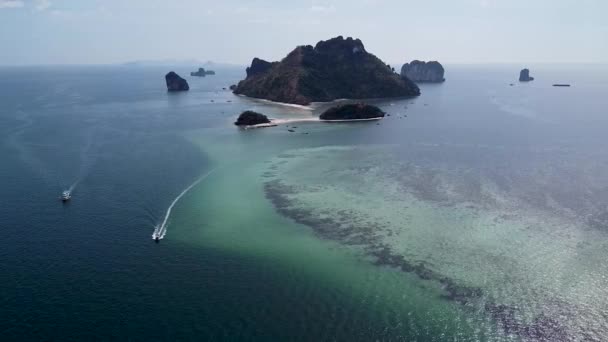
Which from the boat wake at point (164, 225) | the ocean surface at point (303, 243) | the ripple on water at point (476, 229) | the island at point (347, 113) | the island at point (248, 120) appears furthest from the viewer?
the island at point (347, 113)

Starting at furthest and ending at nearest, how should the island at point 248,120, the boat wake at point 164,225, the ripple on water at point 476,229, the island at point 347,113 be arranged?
the island at point 347,113 < the island at point 248,120 < the boat wake at point 164,225 < the ripple on water at point 476,229

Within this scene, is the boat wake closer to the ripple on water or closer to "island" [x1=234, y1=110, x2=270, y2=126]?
the ripple on water

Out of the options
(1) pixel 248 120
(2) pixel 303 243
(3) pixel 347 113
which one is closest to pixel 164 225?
(2) pixel 303 243

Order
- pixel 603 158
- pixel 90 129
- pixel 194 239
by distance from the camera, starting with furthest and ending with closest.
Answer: pixel 90 129, pixel 603 158, pixel 194 239

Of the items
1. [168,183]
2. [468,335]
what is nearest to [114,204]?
[168,183]

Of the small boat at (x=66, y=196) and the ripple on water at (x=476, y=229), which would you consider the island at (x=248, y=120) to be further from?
the small boat at (x=66, y=196)

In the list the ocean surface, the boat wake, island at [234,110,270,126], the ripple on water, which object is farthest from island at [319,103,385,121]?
the boat wake

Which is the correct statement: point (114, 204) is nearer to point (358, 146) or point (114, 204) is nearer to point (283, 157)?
point (283, 157)

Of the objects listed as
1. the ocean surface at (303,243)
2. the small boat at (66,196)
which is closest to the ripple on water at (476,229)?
the ocean surface at (303,243)

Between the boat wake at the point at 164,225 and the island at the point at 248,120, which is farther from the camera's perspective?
the island at the point at 248,120
